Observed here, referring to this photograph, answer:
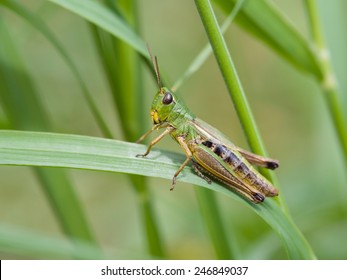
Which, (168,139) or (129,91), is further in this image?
(168,139)

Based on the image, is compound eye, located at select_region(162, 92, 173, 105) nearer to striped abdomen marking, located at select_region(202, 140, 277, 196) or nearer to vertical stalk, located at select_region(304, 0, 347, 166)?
striped abdomen marking, located at select_region(202, 140, 277, 196)

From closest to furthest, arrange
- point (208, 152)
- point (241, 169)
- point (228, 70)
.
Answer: point (228, 70), point (241, 169), point (208, 152)

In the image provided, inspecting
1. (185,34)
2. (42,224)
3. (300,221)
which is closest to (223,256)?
(300,221)

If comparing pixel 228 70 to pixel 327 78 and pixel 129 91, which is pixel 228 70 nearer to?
pixel 129 91

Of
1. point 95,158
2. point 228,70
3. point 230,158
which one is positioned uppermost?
point 230,158

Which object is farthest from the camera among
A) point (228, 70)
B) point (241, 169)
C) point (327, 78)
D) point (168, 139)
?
point (168, 139)

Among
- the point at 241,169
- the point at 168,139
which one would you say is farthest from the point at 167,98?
the point at 168,139

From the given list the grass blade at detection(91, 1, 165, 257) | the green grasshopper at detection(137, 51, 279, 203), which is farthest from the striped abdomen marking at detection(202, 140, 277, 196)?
the grass blade at detection(91, 1, 165, 257)
